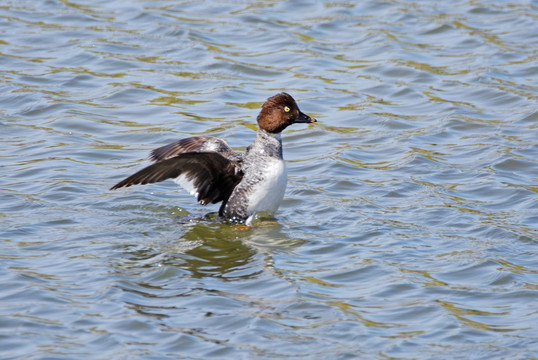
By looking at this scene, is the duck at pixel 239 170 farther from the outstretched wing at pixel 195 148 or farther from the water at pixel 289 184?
the water at pixel 289 184

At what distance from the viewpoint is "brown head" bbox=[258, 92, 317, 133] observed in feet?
28.9

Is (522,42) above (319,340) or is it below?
above

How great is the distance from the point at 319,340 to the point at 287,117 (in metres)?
3.25

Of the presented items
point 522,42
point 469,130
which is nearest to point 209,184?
point 469,130

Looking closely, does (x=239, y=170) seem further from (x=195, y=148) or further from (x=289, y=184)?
(x=289, y=184)

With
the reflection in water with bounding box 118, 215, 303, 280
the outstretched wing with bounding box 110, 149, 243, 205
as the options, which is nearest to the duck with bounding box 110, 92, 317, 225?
the outstretched wing with bounding box 110, 149, 243, 205

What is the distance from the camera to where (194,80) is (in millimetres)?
12445

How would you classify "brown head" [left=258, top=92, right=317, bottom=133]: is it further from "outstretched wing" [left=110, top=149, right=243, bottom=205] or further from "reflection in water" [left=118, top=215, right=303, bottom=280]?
"reflection in water" [left=118, top=215, right=303, bottom=280]

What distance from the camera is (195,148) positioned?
865cm

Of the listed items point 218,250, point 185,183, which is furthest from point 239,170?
point 218,250

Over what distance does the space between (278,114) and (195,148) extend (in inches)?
35.9

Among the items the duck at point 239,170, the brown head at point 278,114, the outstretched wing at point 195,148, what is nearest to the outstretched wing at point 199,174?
the duck at point 239,170

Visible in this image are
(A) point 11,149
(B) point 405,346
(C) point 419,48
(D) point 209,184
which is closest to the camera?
(B) point 405,346

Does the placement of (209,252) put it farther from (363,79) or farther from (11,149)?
(363,79)
